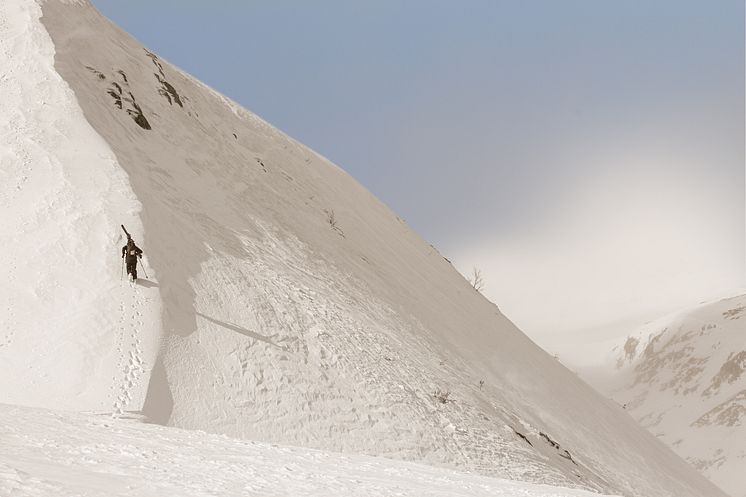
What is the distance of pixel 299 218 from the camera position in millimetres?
22625

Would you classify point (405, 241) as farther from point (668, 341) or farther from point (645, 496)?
point (668, 341)

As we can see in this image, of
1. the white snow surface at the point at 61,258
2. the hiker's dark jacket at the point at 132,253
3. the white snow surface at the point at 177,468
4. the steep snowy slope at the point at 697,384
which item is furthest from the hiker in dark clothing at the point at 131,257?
the steep snowy slope at the point at 697,384

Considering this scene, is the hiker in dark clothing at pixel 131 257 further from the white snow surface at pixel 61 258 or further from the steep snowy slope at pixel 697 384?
the steep snowy slope at pixel 697 384

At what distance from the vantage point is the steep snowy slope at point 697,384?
273ft

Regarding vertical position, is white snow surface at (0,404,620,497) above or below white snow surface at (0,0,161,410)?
below

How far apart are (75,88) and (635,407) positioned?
323 ft

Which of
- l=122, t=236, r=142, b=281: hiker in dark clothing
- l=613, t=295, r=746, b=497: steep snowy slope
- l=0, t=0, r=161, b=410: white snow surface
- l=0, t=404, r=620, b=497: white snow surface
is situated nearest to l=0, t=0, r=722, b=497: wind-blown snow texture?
l=0, t=0, r=161, b=410: white snow surface

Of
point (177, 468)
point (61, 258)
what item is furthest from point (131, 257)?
point (177, 468)

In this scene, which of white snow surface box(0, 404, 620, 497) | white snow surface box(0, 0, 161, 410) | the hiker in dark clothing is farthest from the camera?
the hiker in dark clothing

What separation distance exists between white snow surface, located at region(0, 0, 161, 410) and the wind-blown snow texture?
0.04 m

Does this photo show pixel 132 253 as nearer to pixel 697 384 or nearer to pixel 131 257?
pixel 131 257

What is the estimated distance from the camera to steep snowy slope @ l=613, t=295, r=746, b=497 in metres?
83.1

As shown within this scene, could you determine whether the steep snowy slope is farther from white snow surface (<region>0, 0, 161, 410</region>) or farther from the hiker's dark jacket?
the hiker's dark jacket

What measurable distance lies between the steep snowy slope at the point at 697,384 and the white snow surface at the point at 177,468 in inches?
2899
